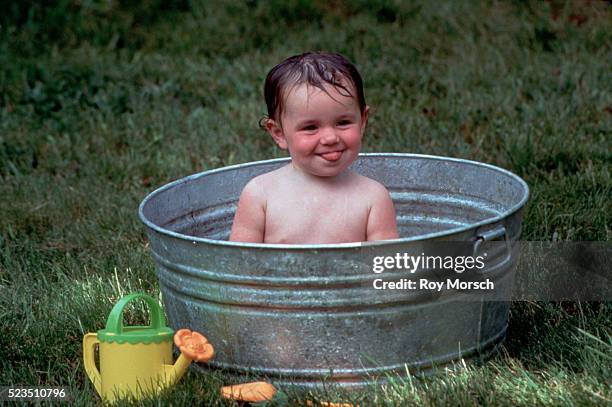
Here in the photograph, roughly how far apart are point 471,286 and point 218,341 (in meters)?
0.56

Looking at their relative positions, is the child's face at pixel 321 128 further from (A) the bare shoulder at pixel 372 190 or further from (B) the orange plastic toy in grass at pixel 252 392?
(B) the orange plastic toy in grass at pixel 252 392

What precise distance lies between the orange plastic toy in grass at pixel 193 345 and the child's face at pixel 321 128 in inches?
20.4

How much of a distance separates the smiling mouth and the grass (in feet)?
1.87

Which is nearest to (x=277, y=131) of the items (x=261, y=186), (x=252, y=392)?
(x=261, y=186)

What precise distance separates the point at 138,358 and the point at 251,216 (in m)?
0.47

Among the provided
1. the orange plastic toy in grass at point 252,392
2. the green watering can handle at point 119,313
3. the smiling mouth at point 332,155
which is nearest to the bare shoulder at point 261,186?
the smiling mouth at point 332,155

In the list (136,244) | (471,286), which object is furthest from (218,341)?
(136,244)

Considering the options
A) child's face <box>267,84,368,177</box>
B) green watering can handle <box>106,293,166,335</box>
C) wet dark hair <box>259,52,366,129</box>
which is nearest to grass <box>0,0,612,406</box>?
green watering can handle <box>106,293,166,335</box>

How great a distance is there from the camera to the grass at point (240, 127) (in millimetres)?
2408

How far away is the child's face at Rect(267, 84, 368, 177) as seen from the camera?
234 centimetres

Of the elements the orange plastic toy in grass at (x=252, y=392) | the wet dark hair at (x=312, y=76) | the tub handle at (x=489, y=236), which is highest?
the wet dark hair at (x=312, y=76)

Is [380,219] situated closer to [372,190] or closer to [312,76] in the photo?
[372,190]

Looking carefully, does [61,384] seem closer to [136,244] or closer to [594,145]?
[136,244]

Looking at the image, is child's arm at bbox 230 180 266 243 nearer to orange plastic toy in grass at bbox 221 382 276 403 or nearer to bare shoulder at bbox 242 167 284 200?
bare shoulder at bbox 242 167 284 200
